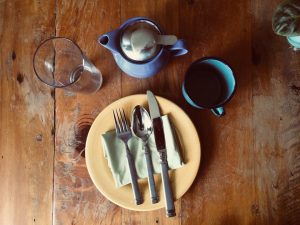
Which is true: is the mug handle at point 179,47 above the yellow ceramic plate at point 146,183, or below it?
above

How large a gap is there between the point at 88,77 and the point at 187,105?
207mm

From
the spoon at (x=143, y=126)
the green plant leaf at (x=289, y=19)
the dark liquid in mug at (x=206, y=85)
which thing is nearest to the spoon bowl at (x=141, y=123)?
the spoon at (x=143, y=126)

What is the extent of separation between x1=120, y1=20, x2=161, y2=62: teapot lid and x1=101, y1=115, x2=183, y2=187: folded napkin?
0.13m

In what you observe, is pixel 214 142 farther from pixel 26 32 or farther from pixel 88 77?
pixel 26 32

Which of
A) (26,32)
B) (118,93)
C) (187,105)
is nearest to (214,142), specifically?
(187,105)

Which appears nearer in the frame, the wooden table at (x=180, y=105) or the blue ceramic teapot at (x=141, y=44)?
the blue ceramic teapot at (x=141, y=44)

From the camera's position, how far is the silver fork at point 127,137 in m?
0.74

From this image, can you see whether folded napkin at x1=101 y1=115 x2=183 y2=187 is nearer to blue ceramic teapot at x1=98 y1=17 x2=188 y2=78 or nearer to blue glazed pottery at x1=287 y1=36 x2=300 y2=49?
blue ceramic teapot at x1=98 y1=17 x2=188 y2=78

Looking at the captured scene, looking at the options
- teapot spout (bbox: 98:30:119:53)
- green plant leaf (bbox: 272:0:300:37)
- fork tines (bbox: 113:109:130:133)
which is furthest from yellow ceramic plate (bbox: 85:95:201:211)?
green plant leaf (bbox: 272:0:300:37)

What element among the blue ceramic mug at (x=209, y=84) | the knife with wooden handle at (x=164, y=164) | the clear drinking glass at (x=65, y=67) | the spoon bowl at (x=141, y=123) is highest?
the clear drinking glass at (x=65, y=67)

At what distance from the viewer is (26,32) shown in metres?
0.79

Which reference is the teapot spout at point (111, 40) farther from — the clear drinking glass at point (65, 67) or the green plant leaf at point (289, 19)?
the green plant leaf at point (289, 19)

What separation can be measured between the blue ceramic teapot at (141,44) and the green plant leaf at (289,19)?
6.8 inches

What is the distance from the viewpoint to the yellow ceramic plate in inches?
29.2
